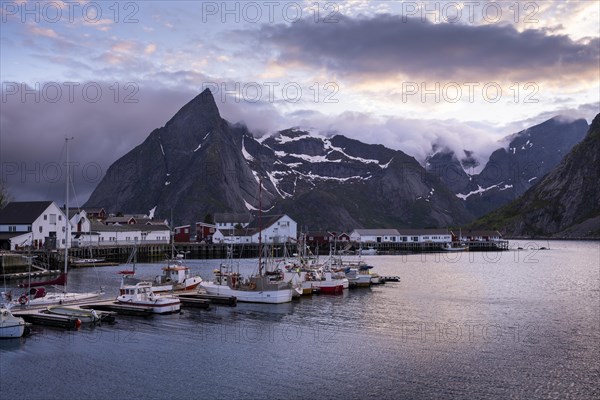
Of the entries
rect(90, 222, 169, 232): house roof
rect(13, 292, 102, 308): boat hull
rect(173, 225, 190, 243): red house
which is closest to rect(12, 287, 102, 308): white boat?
rect(13, 292, 102, 308): boat hull

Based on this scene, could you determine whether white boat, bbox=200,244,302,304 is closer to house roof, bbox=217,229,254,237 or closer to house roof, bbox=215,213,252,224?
house roof, bbox=217,229,254,237

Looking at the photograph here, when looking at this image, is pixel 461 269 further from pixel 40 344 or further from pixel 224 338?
pixel 40 344

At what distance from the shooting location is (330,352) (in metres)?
40.3

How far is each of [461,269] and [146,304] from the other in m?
76.5

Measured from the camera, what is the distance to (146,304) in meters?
54.0

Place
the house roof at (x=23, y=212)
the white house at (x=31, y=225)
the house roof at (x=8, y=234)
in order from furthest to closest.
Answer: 1. the house roof at (x=23, y=212)
2. the white house at (x=31, y=225)
3. the house roof at (x=8, y=234)

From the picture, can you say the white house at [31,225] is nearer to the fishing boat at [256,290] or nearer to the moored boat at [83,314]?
the fishing boat at [256,290]

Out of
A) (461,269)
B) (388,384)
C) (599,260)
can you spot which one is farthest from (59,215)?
(599,260)

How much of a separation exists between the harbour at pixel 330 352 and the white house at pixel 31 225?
6371 cm

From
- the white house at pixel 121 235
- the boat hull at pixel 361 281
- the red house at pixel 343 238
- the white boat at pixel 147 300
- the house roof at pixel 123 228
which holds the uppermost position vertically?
the house roof at pixel 123 228

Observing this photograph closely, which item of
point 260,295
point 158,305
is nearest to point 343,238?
point 260,295

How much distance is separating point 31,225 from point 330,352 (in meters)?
85.9

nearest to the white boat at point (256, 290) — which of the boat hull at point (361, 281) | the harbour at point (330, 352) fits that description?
the harbour at point (330, 352)

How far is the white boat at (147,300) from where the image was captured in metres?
53.9
